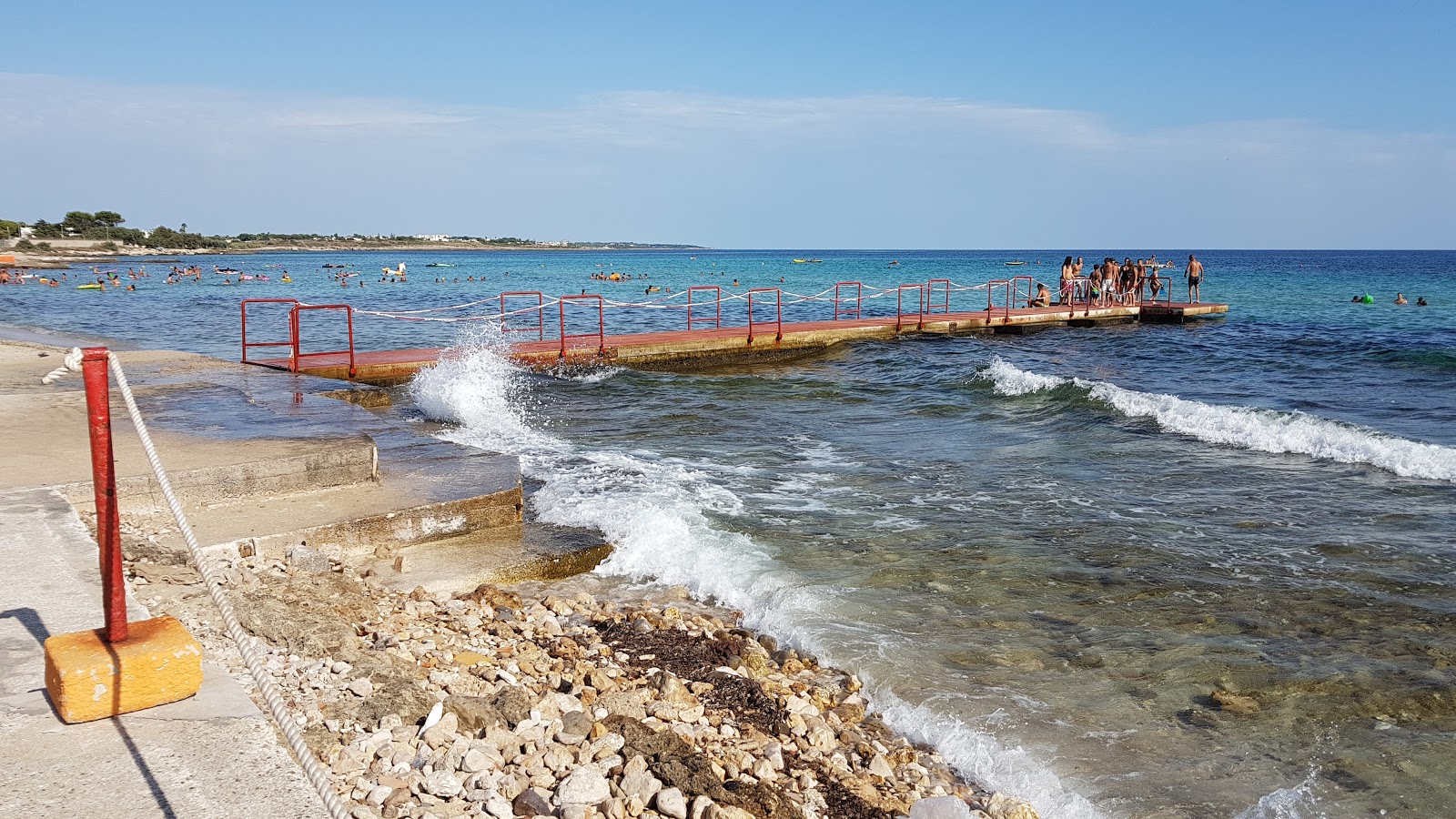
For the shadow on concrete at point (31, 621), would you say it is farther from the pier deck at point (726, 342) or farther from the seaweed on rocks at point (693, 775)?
the pier deck at point (726, 342)

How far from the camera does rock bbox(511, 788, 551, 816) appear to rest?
3.86 metres

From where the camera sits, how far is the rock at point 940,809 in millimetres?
4410

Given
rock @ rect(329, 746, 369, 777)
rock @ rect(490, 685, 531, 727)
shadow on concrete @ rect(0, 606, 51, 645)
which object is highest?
shadow on concrete @ rect(0, 606, 51, 645)

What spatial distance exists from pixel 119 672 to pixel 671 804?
207 cm

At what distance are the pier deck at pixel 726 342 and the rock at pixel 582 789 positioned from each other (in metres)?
13.2

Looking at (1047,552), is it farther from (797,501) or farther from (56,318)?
(56,318)

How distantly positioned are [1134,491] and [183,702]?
941cm

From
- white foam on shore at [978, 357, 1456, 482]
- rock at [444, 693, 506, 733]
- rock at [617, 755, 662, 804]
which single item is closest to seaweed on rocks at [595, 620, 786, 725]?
rock at [617, 755, 662, 804]

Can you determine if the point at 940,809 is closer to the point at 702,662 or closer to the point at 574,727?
the point at 574,727

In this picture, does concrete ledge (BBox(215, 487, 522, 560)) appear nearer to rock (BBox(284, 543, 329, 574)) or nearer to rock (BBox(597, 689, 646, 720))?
rock (BBox(284, 543, 329, 574))

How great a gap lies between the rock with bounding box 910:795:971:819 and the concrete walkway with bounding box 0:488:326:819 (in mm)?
2476

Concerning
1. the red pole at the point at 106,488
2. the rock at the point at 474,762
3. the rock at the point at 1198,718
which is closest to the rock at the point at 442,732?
the rock at the point at 474,762

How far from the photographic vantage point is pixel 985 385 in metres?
19.0

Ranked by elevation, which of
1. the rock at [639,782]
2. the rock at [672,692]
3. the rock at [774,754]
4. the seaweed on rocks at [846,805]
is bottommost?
the seaweed on rocks at [846,805]
